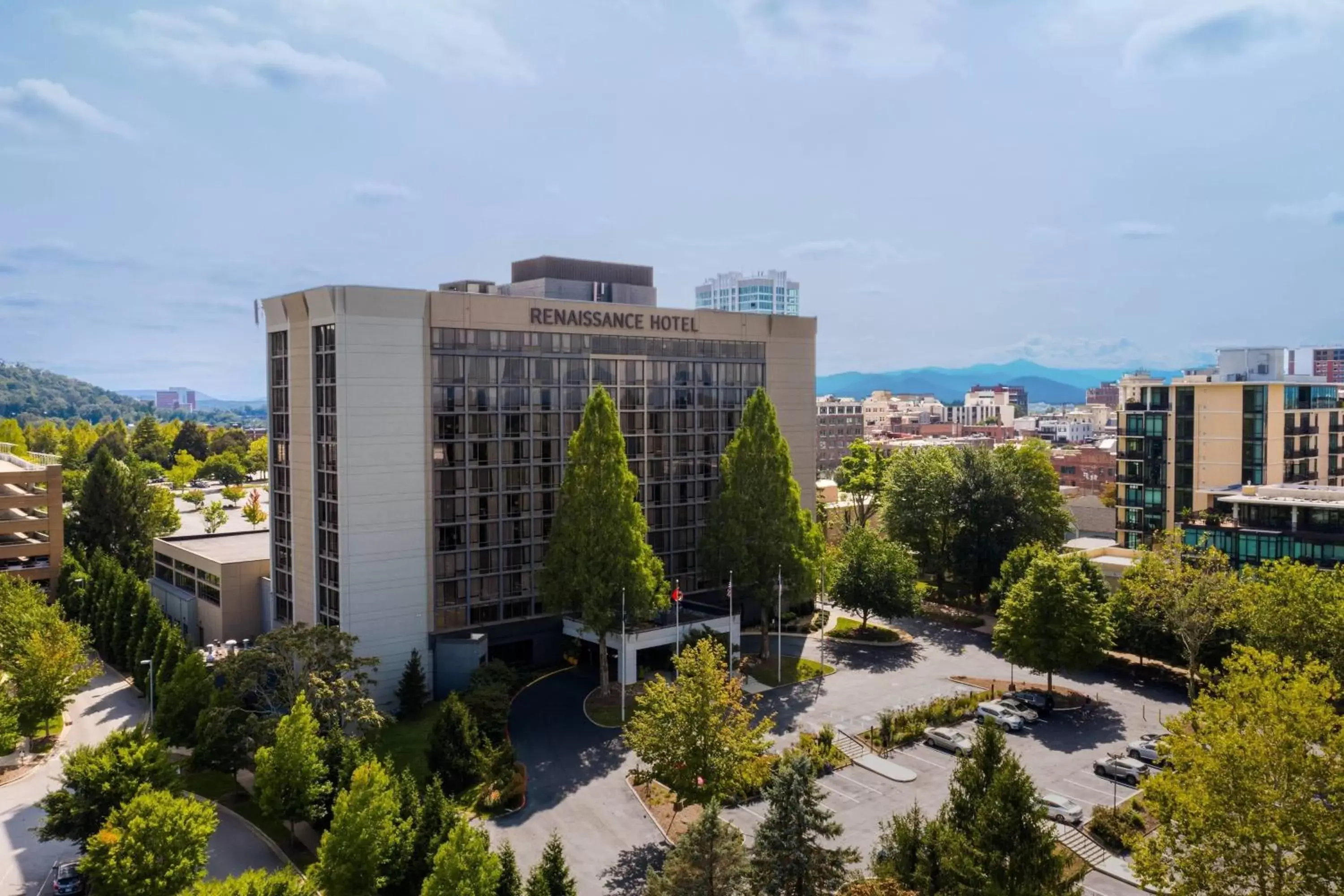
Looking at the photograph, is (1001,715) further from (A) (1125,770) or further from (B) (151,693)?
(B) (151,693)

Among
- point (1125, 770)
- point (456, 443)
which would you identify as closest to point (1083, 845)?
point (1125, 770)

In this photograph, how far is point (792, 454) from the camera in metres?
79.4

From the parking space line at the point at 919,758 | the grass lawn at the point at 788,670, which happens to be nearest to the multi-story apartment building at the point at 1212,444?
the grass lawn at the point at 788,670

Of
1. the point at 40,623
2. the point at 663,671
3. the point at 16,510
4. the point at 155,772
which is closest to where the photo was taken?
the point at 155,772

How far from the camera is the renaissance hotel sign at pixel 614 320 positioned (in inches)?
2520

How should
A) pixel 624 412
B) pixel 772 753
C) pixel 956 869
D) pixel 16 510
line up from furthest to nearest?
pixel 16 510 < pixel 624 412 < pixel 772 753 < pixel 956 869

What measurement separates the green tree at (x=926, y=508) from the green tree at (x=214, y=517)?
236ft

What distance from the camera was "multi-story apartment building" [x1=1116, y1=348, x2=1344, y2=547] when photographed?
79.3 meters

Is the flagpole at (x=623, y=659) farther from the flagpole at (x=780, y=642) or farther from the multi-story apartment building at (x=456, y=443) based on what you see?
the flagpole at (x=780, y=642)

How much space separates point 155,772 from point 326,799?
7.38 metres

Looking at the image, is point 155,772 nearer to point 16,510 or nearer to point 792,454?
point 792,454

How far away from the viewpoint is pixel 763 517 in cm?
6500

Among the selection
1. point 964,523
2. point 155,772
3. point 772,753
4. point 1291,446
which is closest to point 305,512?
point 155,772

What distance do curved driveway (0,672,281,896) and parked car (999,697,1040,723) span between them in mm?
41421
